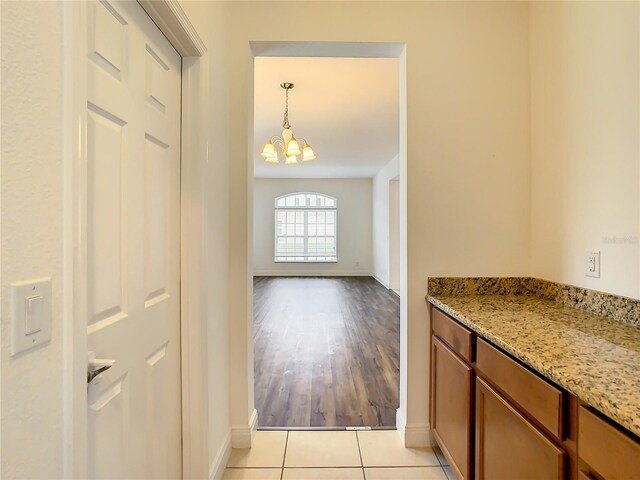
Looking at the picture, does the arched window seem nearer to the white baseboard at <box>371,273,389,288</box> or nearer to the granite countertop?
the white baseboard at <box>371,273,389,288</box>

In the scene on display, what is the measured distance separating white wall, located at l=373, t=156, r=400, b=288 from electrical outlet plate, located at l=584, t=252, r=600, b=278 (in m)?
5.33

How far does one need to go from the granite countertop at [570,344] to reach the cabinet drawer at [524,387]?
0.04m

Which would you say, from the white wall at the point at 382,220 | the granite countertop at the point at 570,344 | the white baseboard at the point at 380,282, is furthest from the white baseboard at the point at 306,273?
the granite countertop at the point at 570,344

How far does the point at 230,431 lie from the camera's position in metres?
1.87

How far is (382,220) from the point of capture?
8039 mm

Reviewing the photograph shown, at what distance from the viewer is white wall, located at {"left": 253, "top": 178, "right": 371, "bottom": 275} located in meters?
9.39

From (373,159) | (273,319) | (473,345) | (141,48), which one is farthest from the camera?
(373,159)

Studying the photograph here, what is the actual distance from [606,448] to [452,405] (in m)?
0.88

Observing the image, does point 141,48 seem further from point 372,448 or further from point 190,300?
point 372,448

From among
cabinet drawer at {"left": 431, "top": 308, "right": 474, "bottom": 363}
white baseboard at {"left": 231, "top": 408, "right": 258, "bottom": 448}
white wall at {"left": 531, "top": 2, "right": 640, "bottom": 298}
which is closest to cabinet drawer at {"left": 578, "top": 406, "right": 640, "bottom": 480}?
cabinet drawer at {"left": 431, "top": 308, "right": 474, "bottom": 363}

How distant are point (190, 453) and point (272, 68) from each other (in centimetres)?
303

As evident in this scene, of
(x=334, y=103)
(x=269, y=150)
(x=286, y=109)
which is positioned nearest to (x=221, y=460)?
(x=269, y=150)

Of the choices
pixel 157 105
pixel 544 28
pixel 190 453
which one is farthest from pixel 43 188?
pixel 544 28

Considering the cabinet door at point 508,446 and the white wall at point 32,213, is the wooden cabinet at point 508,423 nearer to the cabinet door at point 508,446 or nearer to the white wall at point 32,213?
the cabinet door at point 508,446
